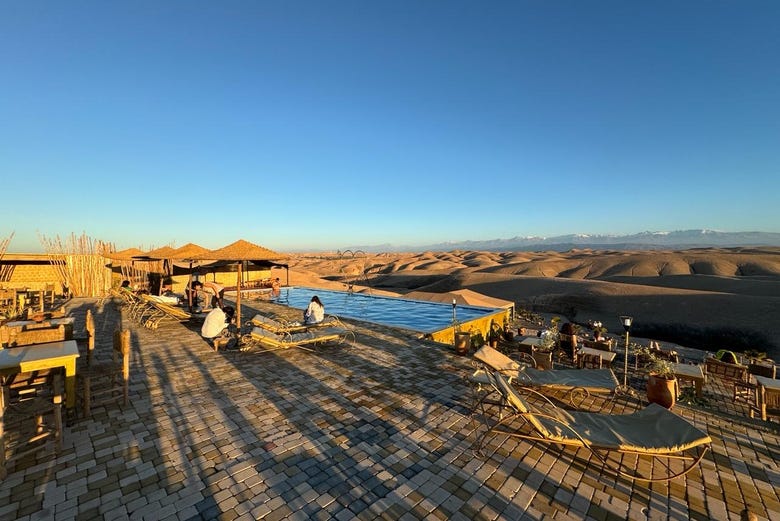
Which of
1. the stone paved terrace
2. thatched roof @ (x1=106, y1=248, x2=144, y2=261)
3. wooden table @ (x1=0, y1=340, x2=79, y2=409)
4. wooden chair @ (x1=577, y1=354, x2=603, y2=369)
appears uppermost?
thatched roof @ (x1=106, y1=248, x2=144, y2=261)

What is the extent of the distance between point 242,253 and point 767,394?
1069cm

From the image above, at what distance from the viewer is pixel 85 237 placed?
16.5 meters

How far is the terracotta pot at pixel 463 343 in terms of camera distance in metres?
7.43

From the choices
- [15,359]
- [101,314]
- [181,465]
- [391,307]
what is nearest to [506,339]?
[391,307]

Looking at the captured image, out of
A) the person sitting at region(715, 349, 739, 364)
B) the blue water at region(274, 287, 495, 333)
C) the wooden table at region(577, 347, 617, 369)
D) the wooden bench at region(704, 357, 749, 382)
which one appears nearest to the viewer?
the wooden bench at region(704, 357, 749, 382)

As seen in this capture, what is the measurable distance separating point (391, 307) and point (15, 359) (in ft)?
41.2

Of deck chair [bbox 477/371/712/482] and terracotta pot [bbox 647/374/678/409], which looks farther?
terracotta pot [bbox 647/374/678/409]

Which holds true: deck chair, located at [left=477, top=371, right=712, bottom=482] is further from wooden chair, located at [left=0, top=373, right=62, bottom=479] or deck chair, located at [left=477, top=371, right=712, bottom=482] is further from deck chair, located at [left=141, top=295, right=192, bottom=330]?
deck chair, located at [left=141, top=295, right=192, bottom=330]

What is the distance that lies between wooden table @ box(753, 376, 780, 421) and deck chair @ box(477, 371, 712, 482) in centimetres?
258

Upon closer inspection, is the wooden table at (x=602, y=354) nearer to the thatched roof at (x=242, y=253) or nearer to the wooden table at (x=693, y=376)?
the wooden table at (x=693, y=376)

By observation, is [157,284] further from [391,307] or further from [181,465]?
[181,465]

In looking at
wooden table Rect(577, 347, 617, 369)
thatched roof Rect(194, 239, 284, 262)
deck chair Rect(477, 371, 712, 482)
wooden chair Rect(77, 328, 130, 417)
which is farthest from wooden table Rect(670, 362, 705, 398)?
thatched roof Rect(194, 239, 284, 262)

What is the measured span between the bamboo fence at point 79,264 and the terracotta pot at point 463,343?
59.0ft

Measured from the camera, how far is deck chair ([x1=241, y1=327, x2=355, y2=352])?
23.9 feet
